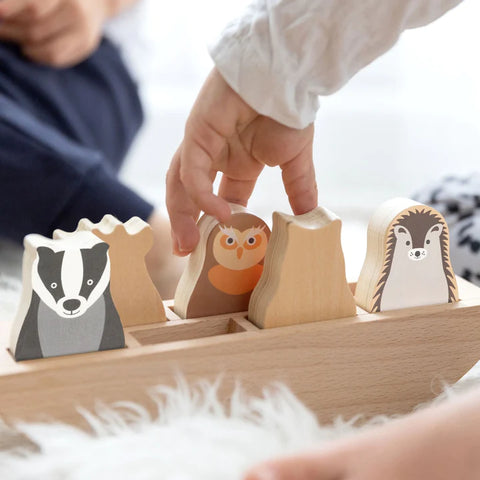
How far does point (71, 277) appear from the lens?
0.49m

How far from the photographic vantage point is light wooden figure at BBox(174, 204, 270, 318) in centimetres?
58

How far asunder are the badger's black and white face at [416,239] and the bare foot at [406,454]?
22cm

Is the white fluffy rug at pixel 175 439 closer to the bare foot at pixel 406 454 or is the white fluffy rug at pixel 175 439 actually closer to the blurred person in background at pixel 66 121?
the bare foot at pixel 406 454

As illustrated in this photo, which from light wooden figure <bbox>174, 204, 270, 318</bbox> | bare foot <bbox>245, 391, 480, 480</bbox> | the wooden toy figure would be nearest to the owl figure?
light wooden figure <bbox>174, 204, 270, 318</bbox>

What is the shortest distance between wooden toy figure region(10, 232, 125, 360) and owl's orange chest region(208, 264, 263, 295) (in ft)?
0.32

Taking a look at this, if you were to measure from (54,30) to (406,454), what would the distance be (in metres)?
0.87

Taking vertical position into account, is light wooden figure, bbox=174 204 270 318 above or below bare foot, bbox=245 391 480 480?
above

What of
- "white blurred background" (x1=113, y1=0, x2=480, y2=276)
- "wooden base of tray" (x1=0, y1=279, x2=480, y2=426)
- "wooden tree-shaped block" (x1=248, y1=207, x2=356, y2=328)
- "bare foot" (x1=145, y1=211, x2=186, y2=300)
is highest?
"white blurred background" (x1=113, y1=0, x2=480, y2=276)

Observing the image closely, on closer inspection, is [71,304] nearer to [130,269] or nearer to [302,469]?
[130,269]

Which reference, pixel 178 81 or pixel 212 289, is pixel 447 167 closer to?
pixel 178 81

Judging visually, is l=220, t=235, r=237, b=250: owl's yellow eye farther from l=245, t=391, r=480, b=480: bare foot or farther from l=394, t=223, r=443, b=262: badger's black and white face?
l=245, t=391, r=480, b=480: bare foot

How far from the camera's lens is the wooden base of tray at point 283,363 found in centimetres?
49

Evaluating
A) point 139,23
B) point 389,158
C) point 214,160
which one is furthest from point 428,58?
point 214,160

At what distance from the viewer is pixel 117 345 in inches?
20.1
